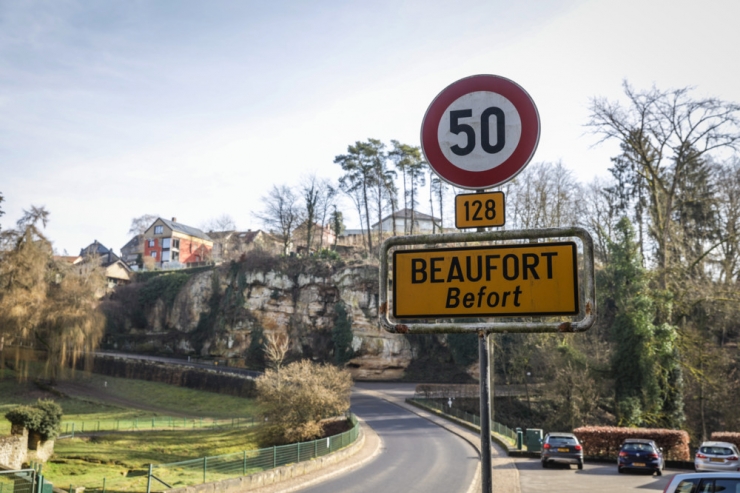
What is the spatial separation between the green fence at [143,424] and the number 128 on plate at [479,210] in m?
36.2

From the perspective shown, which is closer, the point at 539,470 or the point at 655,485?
the point at 655,485

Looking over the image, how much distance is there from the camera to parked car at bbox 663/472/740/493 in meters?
9.14

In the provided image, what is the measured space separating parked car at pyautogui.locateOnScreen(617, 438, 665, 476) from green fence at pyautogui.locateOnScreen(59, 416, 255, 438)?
77.3ft

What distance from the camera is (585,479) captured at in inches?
838

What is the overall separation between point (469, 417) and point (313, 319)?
2694cm

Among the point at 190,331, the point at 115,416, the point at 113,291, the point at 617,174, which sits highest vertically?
the point at 617,174

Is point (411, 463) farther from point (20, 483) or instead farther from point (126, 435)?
point (126, 435)

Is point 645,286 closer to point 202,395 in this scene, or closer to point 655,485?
point 655,485

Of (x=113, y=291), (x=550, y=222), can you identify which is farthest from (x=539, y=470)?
(x=113, y=291)

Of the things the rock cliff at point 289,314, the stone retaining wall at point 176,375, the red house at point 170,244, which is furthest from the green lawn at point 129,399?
the red house at point 170,244

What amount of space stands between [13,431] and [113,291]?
5466 cm

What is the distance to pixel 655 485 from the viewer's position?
65.3ft

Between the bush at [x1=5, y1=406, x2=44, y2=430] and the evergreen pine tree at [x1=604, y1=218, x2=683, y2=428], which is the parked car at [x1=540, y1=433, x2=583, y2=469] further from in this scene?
Answer: the bush at [x1=5, y1=406, x2=44, y2=430]

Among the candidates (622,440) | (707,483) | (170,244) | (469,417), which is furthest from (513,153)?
(170,244)
